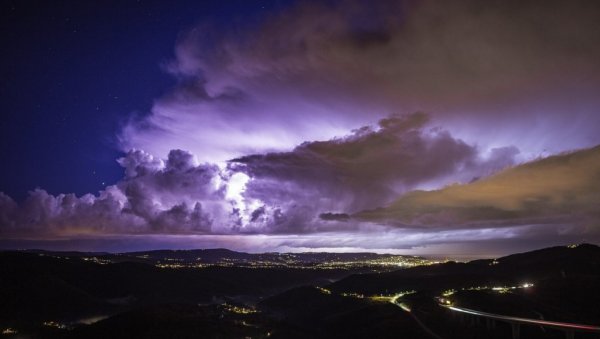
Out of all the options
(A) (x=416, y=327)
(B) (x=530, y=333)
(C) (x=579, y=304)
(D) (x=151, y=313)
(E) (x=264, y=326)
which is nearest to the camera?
(B) (x=530, y=333)

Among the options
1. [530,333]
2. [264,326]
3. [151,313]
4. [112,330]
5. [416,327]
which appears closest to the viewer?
[530,333]

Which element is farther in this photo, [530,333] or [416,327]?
[416,327]

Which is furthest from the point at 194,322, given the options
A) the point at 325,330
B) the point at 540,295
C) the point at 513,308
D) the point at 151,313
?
the point at 540,295

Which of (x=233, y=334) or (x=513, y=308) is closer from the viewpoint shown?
(x=513, y=308)

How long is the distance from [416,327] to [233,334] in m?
72.2

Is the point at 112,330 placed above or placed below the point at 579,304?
below

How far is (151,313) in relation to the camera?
7633 inches

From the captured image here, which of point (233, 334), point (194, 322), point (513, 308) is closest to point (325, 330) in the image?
point (233, 334)

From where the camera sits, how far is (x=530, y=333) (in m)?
105

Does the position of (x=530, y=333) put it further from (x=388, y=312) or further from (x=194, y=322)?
(x=194, y=322)

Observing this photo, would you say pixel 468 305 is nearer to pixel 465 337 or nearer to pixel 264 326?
pixel 465 337

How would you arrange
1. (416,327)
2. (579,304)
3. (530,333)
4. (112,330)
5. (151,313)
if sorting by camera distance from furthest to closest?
(151,313), (112,330), (579,304), (416,327), (530,333)

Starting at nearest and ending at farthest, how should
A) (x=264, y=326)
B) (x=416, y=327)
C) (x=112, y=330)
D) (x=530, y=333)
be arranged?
1. (x=530, y=333)
2. (x=416, y=327)
3. (x=112, y=330)
4. (x=264, y=326)

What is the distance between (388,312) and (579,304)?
233 ft
